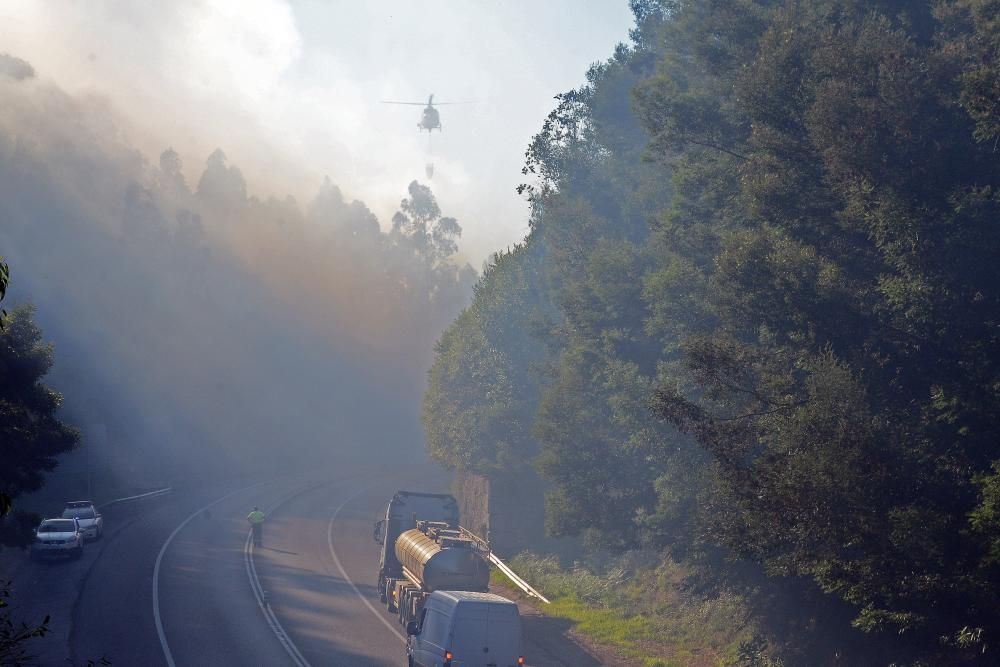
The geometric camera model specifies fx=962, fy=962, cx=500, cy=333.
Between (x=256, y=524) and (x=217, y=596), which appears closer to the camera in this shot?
(x=217, y=596)

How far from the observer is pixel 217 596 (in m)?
33.4

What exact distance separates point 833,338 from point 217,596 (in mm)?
22990

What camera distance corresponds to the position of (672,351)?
33.8 metres

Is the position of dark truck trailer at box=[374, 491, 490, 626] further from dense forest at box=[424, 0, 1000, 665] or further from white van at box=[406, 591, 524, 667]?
white van at box=[406, 591, 524, 667]

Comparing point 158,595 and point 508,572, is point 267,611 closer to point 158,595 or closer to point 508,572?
point 158,595

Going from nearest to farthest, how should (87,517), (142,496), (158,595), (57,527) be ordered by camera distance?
(158,595) → (57,527) → (87,517) → (142,496)

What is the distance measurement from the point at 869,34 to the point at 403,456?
10516 centimetres

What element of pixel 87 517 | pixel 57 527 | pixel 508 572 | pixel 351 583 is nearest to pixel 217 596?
pixel 351 583

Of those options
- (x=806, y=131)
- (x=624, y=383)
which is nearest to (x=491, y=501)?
(x=624, y=383)

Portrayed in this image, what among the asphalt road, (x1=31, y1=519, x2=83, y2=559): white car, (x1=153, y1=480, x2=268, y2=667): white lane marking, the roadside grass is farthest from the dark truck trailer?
(x1=31, y1=519, x2=83, y2=559): white car

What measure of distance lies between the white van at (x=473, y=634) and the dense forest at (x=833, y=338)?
17.0 ft

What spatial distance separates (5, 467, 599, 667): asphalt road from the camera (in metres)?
25.4

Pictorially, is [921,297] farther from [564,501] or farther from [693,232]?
[564,501]

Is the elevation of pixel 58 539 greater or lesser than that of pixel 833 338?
lesser
